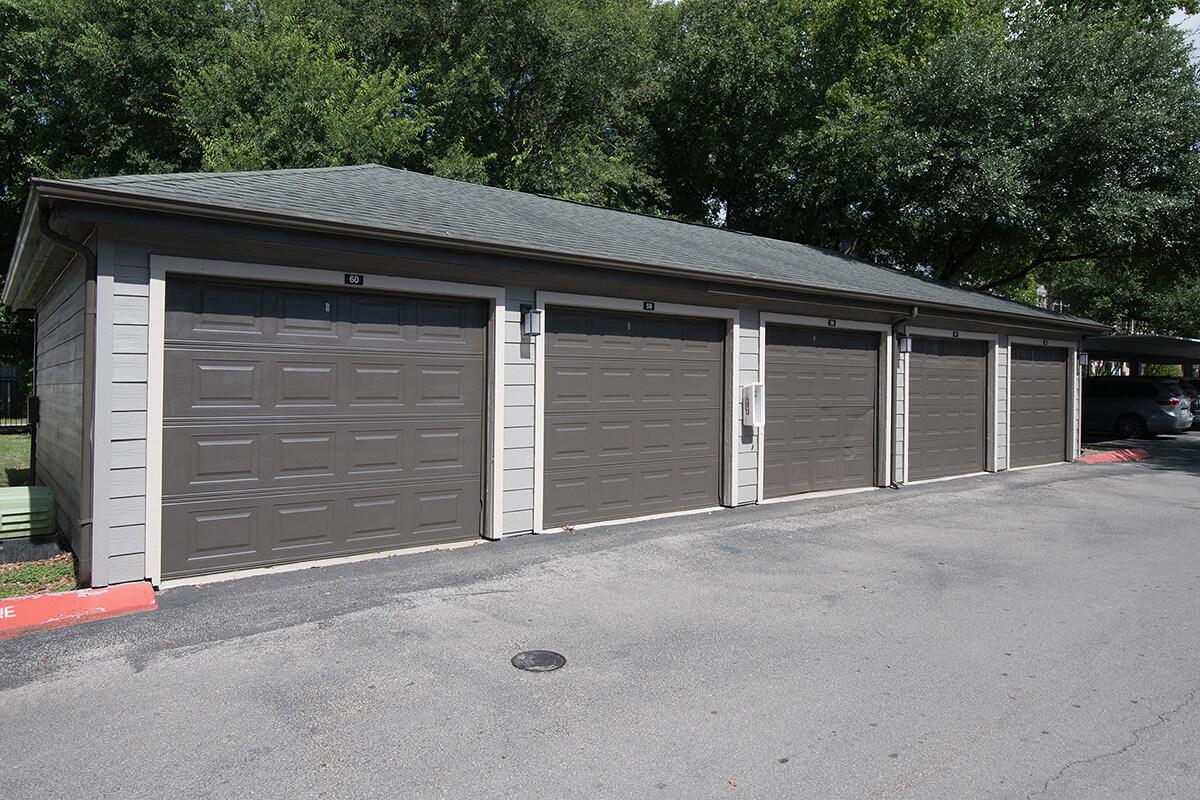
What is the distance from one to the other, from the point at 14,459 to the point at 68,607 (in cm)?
1062

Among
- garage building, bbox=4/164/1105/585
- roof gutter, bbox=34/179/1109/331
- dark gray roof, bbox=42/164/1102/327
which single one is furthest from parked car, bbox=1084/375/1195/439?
roof gutter, bbox=34/179/1109/331

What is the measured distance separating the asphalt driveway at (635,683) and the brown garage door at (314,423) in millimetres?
451

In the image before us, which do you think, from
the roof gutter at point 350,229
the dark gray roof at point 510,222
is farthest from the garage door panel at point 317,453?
the dark gray roof at point 510,222

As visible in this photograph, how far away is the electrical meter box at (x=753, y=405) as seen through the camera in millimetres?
9305

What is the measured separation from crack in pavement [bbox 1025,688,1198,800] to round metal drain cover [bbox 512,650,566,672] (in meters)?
2.33

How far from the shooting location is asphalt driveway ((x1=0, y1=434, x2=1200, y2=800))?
10.4ft

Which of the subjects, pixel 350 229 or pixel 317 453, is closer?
pixel 350 229

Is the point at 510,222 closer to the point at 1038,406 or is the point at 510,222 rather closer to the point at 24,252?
the point at 24,252

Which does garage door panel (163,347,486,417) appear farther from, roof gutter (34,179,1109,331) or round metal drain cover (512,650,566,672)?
round metal drain cover (512,650,566,672)

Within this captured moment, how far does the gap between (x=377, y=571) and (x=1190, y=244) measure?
17.8m

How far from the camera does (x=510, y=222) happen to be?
27.3 ft

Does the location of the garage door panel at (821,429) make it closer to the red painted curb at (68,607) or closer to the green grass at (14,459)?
the red painted curb at (68,607)

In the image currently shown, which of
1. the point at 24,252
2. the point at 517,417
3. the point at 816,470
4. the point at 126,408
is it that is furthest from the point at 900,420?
the point at 24,252

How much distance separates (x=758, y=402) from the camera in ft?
30.6
